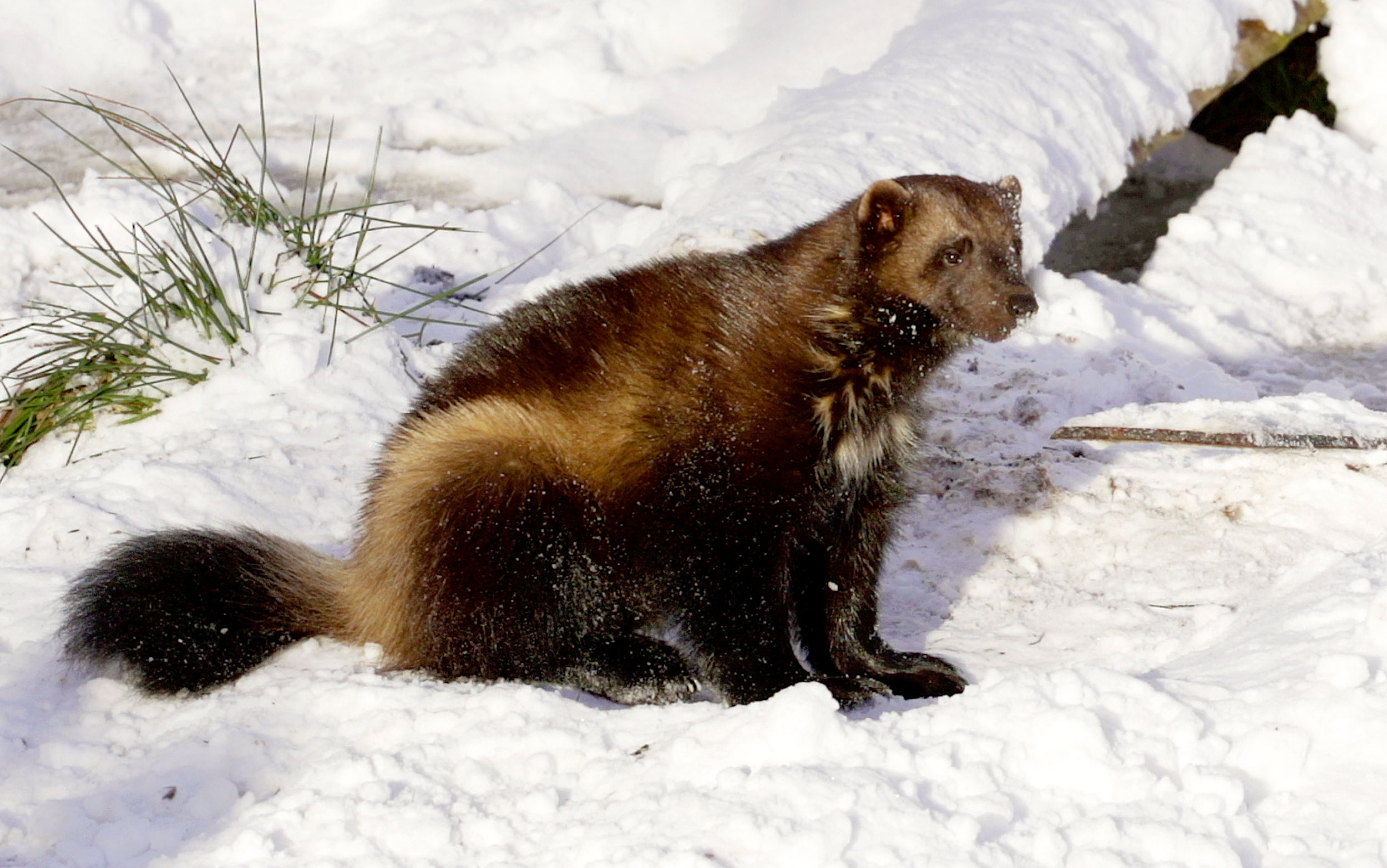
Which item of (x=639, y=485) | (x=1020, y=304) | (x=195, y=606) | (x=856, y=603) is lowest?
(x=195, y=606)

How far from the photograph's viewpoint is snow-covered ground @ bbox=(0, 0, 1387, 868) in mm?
2410

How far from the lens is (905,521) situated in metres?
3.69

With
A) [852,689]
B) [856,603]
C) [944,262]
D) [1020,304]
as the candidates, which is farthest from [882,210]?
[852,689]

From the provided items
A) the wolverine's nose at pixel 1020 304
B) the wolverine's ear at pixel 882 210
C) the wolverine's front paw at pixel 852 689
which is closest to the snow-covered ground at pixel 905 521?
the wolverine's front paw at pixel 852 689

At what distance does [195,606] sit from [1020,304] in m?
1.95

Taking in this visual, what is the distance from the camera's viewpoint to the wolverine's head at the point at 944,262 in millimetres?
3213

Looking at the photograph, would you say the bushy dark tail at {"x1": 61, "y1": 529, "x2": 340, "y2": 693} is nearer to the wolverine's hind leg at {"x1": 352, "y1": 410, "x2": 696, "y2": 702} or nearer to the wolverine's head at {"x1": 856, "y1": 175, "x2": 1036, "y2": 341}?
the wolverine's hind leg at {"x1": 352, "y1": 410, "x2": 696, "y2": 702}

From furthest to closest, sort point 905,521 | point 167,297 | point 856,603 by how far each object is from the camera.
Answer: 1. point 167,297
2. point 905,521
3. point 856,603

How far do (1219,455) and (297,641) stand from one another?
268 cm

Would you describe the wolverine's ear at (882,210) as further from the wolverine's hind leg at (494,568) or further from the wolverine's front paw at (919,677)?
the wolverine's front paw at (919,677)

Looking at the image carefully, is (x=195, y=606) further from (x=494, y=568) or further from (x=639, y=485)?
(x=639, y=485)

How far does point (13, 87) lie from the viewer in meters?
7.51

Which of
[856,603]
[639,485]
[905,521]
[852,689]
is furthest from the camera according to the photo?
[905,521]

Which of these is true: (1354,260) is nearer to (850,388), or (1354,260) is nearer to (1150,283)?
(1150,283)
